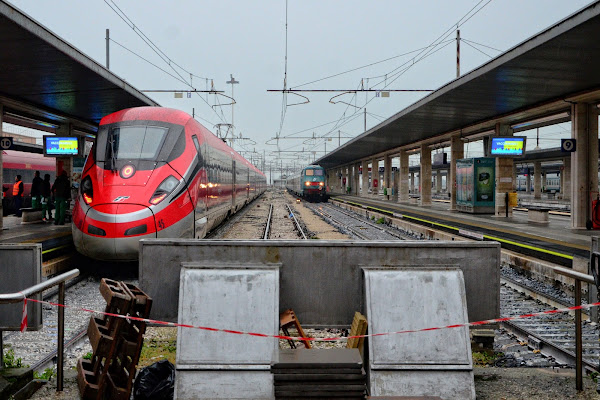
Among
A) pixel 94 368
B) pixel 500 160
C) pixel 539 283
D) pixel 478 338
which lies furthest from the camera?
pixel 500 160

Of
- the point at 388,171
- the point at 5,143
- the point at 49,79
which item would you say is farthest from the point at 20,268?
the point at 388,171

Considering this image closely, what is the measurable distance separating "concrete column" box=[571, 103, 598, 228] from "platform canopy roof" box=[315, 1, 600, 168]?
568 mm

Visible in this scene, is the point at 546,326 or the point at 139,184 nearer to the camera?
the point at 546,326

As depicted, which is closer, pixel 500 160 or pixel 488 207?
pixel 500 160

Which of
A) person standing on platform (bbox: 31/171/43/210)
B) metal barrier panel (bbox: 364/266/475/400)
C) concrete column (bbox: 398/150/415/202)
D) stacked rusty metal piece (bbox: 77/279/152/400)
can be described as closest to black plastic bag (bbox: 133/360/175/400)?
stacked rusty metal piece (bbox: 77/279/152/400)

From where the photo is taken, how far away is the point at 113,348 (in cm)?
394

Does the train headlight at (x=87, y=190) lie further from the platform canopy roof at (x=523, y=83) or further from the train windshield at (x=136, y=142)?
the platform canopy roof at (x=523, y=83)

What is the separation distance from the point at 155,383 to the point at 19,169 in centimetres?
2509

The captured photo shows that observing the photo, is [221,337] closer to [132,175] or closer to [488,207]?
[132,175]

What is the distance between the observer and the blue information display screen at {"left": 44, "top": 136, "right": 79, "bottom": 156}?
54.2 feet

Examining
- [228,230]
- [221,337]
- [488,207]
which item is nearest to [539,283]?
A: [221,337]

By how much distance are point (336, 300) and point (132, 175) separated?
17.8 ft

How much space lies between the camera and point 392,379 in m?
4.17

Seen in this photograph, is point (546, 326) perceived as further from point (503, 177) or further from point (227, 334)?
point (503, 177)
